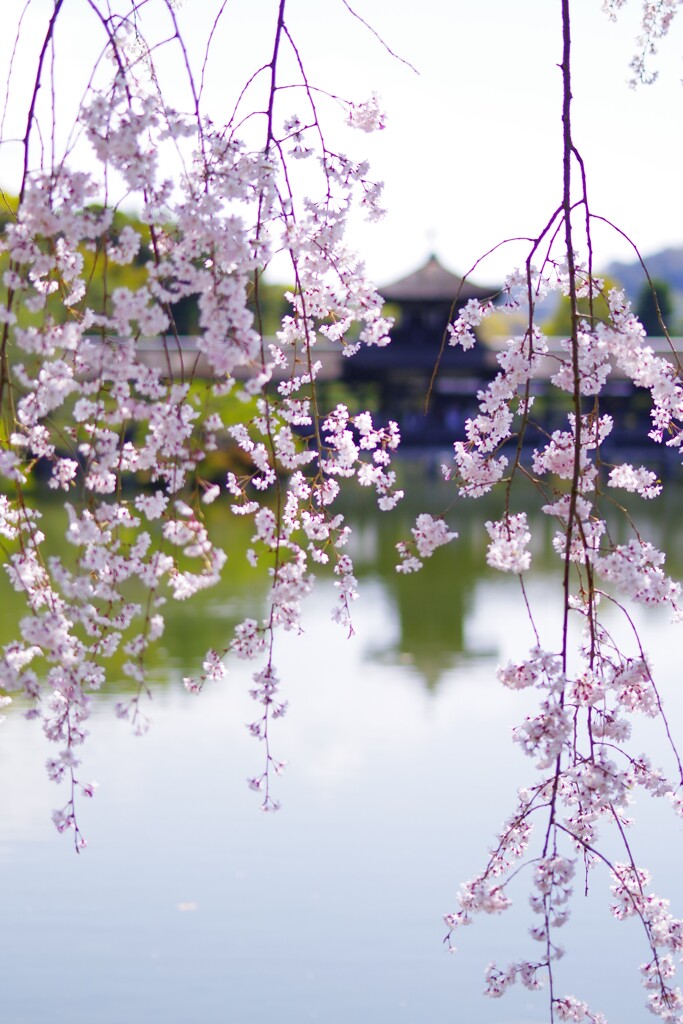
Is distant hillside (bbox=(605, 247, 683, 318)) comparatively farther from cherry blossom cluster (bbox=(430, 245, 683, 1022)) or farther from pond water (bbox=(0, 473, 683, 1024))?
cherry blossom cluster (bbox=(430, 245, 683, 1022))

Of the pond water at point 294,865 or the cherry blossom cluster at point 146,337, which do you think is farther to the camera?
the pond water at point 294,865

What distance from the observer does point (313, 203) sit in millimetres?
1915

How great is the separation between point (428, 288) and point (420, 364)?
1703mm

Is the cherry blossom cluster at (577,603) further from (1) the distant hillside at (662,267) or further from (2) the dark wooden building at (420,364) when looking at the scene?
(1) the distant hillside at (662,267)

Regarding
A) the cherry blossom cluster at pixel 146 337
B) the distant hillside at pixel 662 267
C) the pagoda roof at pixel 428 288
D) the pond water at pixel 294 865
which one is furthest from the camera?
the distant hillside at pixel 662 267

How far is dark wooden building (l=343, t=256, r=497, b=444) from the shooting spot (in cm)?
2438

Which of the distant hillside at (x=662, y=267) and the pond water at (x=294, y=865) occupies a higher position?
the distant hillside at (x=662, y=267)

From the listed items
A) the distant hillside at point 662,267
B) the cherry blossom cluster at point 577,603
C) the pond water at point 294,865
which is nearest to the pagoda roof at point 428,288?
the pond water at point 294,865

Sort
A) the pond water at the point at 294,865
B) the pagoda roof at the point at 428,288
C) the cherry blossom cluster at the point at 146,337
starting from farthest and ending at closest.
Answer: the pagoda roof at the point at 428,288
the pond water at the point at 294,865
the cherry blossom cluster at the point at 146,337

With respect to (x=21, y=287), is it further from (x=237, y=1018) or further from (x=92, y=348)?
(x=237, y=1018)

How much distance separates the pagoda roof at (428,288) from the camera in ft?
81.1

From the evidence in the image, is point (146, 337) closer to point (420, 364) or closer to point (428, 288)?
point (420, 364)

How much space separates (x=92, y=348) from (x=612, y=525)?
56.9ft

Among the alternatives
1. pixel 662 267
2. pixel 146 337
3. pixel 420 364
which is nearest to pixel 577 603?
pixel 146 337
